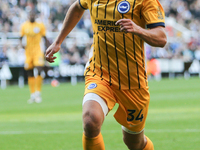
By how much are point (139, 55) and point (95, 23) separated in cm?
58

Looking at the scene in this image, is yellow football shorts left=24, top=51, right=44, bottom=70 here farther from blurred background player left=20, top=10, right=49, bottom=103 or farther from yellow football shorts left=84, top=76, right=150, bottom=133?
yellow football shorts left=84, top=76, right=150, bottom=133

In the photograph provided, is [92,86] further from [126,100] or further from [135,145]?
[135,145]

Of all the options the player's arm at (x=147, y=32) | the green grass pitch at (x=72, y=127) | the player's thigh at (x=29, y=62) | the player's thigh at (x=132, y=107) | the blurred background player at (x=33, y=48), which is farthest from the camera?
the player's thigh at (x=29, y=62)

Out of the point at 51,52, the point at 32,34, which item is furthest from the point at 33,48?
the point at 51,52

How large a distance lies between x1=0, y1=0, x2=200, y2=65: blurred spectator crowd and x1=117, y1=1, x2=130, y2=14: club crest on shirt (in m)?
18.5

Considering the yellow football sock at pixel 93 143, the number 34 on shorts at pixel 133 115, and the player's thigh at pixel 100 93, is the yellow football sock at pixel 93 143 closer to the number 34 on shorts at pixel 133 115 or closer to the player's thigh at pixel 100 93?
the player's thigh at pixel 100 93

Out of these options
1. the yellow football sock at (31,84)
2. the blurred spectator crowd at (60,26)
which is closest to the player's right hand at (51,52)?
the yellow football sock at (31,84)

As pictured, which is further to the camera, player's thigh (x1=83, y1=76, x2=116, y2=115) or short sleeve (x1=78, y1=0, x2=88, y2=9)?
short sleeve (x1=78, y1=0, x2=88, y2=9)

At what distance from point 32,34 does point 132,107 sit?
978 centimetres

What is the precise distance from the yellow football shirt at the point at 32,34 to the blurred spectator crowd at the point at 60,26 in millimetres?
8739

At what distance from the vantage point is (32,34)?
1340 centimetres

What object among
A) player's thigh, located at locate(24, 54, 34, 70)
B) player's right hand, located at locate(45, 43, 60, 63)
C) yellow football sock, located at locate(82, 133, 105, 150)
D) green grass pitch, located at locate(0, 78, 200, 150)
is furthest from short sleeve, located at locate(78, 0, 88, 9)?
player's thigh, located at locate(24, 54, 34, 70)

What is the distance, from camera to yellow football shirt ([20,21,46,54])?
13266 mm

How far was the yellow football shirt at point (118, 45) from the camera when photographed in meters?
3.99
